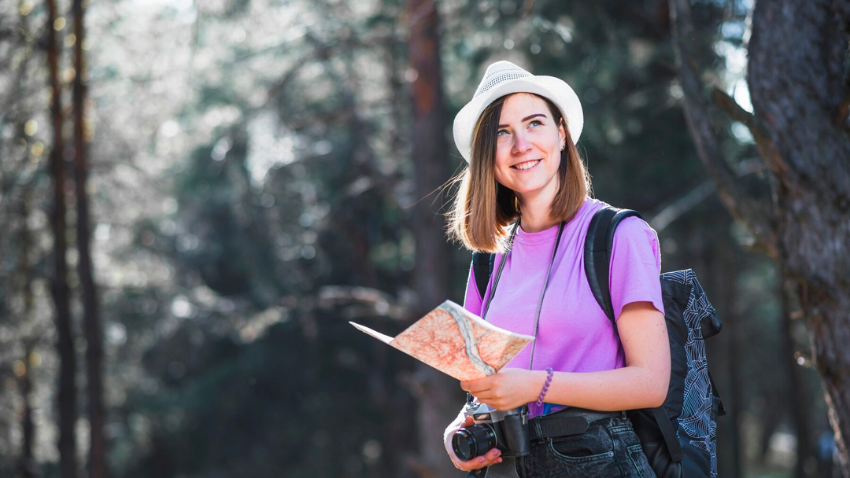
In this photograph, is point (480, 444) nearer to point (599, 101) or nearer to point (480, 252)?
point (480, 252)

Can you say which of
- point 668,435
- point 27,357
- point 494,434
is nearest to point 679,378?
point 668,435

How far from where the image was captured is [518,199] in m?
2.48

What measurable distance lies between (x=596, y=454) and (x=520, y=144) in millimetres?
883

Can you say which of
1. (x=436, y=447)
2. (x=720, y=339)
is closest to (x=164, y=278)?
(x=436, y=447)

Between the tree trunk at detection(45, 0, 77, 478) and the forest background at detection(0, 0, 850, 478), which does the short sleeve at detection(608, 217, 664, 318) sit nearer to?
the forest background at detection(0, 0, 850, 478)

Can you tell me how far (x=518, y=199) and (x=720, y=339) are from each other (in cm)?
1584

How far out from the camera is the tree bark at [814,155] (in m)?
3.42

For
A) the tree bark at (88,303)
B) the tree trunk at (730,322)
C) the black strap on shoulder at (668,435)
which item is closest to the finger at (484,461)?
the black strap on shoulder at (668,435)

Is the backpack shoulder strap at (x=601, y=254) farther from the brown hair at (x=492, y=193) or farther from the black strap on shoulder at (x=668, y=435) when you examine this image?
the black strap on shoulder at (x=668, y=435)

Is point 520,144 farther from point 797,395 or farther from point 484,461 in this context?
point 797,395

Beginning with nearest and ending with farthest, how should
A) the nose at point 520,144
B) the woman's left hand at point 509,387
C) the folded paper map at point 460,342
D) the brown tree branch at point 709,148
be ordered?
the folded paper map at point 460,342 < the woman's left hand at point 509,387 < the nose at point 520,144 < the brown tree branch at point 709,148

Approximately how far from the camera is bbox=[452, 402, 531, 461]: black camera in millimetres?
2053

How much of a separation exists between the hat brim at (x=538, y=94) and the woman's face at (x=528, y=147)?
0.09 feet

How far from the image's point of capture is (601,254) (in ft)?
6.90
